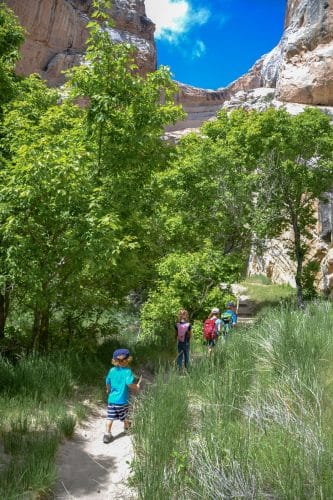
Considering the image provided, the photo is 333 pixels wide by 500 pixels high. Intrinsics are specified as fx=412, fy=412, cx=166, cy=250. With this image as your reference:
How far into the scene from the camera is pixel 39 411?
5.65 m

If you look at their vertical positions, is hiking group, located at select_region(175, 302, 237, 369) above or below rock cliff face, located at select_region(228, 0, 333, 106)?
below

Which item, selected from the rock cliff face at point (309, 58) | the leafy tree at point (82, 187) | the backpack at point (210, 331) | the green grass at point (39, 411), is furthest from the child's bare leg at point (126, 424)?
the rock cliff face at point (309, 58)

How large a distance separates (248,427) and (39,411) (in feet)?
10.6

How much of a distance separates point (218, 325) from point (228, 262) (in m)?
3.22

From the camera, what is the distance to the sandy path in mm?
4004

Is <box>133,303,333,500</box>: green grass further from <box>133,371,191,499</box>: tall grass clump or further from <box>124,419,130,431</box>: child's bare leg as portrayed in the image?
<box>124,419,130,431</box>: child's bare leg

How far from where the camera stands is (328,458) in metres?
3.09

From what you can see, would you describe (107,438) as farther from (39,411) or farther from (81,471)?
(39,411)

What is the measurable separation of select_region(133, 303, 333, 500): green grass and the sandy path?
12.8 inches

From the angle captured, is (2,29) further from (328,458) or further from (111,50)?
(328,458)

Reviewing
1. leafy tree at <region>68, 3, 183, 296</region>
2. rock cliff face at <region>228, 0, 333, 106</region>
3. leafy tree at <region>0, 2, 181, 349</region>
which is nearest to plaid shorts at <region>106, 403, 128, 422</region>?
leafy tree at <region>0, 2, 181, 349</region>

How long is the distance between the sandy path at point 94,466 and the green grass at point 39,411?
184mm

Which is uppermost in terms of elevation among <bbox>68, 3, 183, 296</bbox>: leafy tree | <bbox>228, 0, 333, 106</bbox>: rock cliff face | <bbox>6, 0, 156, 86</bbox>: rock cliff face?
<bbox>6, 0, 156, 86</bbox>: rock cliff face

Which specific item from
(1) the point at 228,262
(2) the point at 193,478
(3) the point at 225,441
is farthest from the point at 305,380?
(1) the point at 228,262
